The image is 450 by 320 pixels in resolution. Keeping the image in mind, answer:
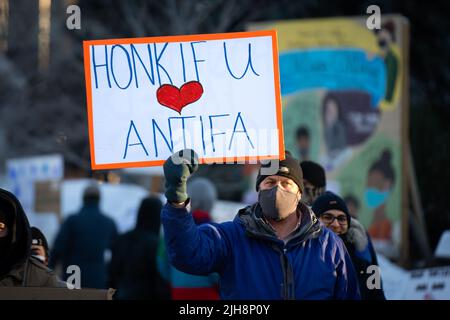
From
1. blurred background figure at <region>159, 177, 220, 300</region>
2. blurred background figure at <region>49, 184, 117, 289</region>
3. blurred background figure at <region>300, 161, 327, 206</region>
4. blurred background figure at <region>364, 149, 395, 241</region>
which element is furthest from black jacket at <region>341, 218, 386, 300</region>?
blurred background figure at <region>364, 149, 395, 241</region>

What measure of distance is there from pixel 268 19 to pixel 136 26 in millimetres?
2794

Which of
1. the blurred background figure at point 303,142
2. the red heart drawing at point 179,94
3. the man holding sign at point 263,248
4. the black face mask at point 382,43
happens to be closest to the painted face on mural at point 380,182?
the blurred background figure at point 303,142

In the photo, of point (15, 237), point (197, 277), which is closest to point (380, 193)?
point (197, 277)

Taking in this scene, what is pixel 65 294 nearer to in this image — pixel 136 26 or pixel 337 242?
pixel 337 242

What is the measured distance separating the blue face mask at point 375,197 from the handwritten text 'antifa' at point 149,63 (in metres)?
8.38

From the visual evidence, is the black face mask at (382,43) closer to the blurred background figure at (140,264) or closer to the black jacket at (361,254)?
the blurred background figure at (140,264)

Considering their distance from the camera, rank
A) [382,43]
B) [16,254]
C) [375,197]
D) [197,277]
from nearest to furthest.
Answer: [16,254] < [197,277] < [375,197] < [382,43]

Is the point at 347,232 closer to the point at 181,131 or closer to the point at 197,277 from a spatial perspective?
the point at 181,131

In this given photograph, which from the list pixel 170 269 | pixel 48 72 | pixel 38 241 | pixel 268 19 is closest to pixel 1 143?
pixel 48 72

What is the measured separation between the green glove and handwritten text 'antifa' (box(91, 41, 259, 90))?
0.81 meters

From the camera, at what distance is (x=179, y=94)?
541cm

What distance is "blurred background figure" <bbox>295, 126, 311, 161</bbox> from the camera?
46.4 ft

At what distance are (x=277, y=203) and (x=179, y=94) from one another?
80 centimetres

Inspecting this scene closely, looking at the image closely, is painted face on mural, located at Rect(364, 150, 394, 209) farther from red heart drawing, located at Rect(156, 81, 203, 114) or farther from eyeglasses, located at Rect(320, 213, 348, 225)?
red heart drawing, located at Rect(156, 81, 203, 114)
